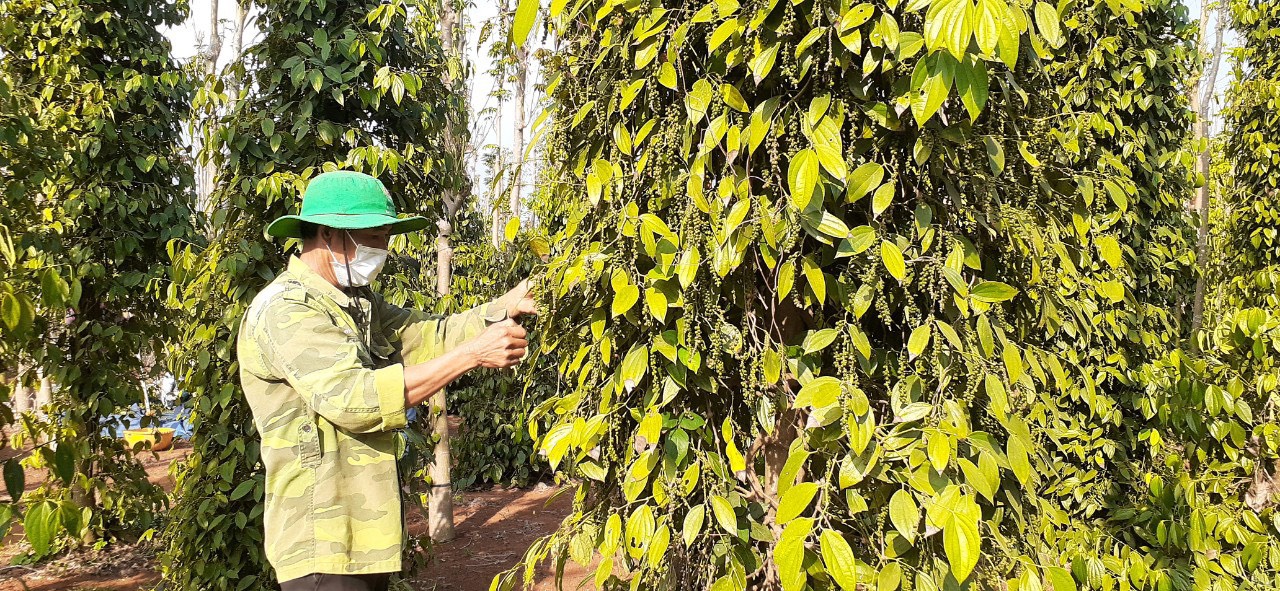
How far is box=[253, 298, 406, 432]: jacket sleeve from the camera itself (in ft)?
5.67

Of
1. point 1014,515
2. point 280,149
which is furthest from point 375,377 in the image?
point 280,149

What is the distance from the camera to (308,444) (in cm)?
190

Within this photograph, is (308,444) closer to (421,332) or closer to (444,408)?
(421,332)

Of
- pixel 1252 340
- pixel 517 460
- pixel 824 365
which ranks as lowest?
pixel 517 460

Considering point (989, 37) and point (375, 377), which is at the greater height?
point (989, 37)

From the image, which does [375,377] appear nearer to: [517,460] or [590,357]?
[590,357]

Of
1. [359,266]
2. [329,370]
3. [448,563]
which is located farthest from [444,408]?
[329,370]

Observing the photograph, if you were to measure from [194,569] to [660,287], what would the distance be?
10.1ft

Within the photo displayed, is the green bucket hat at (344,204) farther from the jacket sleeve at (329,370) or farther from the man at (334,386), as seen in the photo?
the jacket sleeve at (329,370)

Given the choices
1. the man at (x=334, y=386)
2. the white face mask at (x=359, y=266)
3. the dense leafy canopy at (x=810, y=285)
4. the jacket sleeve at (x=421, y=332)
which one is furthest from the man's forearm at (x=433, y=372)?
the jacket sleeve at (x=421, y=332)

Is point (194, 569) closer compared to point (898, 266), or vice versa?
point (898, 266)

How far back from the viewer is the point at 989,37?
100cm

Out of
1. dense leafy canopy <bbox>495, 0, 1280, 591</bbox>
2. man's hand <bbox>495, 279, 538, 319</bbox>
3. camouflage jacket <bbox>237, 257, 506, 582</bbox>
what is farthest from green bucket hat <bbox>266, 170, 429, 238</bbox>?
dense leafy canopy <bbox>495, 0, 1280, 591</bbox>

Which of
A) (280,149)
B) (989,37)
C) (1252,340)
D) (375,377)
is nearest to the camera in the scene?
(989,37)
